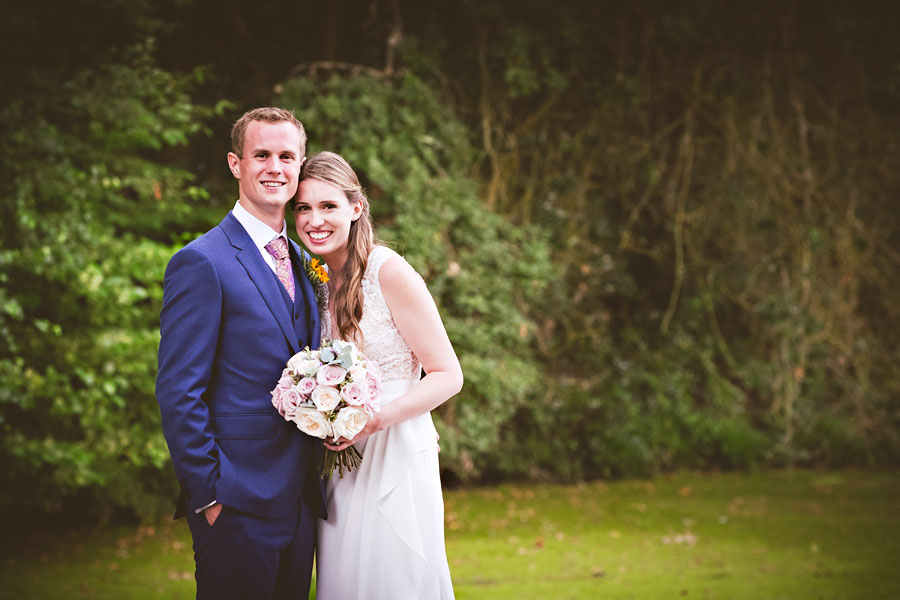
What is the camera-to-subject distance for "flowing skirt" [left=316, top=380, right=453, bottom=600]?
2686 mm

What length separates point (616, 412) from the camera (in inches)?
368

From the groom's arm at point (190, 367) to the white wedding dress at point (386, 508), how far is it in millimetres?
470

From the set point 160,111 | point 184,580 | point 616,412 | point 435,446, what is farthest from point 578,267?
point 435,446

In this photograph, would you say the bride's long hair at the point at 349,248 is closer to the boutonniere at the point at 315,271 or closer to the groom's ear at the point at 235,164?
the boutonniere at the point at 315,271

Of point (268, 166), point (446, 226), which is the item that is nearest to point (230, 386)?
point (268, 166)

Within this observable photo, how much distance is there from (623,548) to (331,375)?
4483mm

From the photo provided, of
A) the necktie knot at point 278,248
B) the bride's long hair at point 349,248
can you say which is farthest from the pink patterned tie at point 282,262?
the bride's long hair at point 349,248

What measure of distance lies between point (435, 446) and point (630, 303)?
730 centimetres

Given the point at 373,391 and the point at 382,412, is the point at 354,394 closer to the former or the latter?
the point at 373,391

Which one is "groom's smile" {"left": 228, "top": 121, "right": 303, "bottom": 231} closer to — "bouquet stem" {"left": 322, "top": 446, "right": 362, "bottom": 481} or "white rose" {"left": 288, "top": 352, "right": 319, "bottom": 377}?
"white rose" {"left": 288, "top": 352, "right": 319, "bottom": 377}

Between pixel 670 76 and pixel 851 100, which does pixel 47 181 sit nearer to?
pixel 670 76

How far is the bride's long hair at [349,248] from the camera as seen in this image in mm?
2738

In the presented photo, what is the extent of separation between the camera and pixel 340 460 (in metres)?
2.66

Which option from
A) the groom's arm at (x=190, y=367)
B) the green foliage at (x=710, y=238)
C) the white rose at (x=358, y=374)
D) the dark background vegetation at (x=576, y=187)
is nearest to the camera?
the groom's arm at (x=190, y=367)
